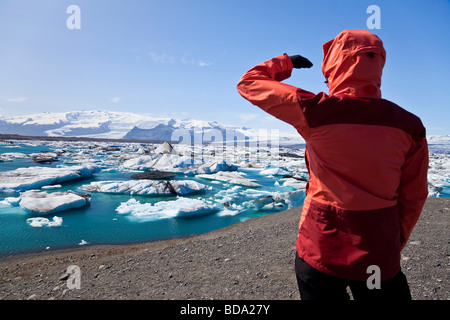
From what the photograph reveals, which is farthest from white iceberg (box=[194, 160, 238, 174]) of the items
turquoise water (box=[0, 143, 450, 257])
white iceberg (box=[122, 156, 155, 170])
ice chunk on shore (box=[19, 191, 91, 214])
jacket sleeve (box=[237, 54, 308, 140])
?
jacket sleeve (box=[237, 54, 308, 140])

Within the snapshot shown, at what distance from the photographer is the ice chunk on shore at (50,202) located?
28.5 feet

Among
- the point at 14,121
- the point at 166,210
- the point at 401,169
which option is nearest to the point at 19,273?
the point at 166,210

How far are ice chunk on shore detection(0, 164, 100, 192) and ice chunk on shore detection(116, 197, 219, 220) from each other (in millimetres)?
5619

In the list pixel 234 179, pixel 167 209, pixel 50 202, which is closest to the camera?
pixel 50 202

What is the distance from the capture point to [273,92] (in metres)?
1.05

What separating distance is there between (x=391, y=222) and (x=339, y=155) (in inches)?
15.2

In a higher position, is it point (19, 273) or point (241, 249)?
point (241, 249)

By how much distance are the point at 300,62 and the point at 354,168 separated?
0.71 metres

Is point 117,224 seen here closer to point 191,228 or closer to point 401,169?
point 191,228

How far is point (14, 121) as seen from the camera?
7244 inches

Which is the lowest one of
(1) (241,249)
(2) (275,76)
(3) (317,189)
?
(1) (241,249)

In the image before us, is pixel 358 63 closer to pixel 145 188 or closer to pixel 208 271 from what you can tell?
pixel 208 271

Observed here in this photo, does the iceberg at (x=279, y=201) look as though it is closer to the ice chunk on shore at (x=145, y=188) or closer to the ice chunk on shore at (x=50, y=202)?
the ice chunk on shore at (x=145, y=188)

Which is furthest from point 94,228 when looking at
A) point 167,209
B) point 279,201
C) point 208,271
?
point 279,201
